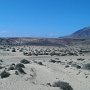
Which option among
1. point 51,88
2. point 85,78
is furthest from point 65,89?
point 85,78

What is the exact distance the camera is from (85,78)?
30.6 metres

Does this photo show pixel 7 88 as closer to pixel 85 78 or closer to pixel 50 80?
pixel 50 80

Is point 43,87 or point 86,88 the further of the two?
point 86,88

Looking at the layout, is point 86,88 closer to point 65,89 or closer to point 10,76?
point 65,89

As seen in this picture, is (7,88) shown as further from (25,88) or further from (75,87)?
(75,87)

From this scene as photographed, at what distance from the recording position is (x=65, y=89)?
73.7 feet

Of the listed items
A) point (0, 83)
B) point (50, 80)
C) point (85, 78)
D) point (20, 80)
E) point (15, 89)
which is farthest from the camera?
point (85, 78)

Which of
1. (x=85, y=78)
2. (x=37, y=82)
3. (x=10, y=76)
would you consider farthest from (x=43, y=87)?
(x=85, y=78)

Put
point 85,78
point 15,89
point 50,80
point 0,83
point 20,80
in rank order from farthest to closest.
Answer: point 85,78 → point 50,80 → point 20,80 → point 0,83 → point 15,89

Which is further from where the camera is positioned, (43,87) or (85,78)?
(85,78)

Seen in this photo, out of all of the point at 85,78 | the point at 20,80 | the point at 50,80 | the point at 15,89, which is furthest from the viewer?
the point at 85,78

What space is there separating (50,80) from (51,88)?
4236mm

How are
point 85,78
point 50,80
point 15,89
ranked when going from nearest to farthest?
point 15,89 < point 50,80 < point 85,78

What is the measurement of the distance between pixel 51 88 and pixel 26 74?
5.88 metres
